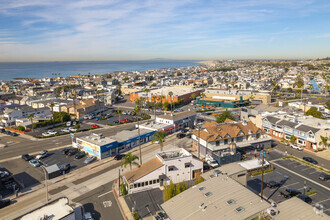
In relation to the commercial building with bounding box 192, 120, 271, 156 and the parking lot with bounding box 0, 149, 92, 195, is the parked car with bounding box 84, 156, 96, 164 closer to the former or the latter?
the parking lot with bounding box 0, 149, 92, 195

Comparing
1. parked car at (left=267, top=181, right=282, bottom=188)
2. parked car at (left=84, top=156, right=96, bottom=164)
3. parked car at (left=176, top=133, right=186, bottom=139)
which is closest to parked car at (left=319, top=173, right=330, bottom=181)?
parked car at (left=267, top=181, right=282, bottom=188)

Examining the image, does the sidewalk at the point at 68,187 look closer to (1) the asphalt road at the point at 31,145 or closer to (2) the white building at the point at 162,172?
(2) the white building at the point at 162,172

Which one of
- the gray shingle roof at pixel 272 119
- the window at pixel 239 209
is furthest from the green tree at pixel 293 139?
the window at pixel 239 209

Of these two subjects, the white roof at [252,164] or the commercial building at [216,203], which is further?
the white roof at [252,164]

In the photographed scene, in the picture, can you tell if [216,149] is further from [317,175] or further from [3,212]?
[3,212]

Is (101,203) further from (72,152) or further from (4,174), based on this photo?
(72,152)

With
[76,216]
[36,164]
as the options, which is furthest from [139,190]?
[36,164]
